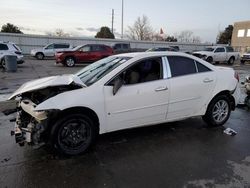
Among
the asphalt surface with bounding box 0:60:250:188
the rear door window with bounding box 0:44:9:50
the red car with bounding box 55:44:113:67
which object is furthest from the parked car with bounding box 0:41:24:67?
the asphalt surface with bounding box 0:60:250:188

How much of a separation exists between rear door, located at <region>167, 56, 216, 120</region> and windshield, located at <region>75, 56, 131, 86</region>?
1022 millimetres

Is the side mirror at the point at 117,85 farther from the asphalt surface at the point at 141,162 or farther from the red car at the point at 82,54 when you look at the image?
the red car at the point at 82,54

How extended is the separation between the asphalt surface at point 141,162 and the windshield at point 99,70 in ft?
3.89

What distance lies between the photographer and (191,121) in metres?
5.83

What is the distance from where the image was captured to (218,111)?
5410mm

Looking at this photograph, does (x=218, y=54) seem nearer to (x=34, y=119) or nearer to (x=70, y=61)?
(x=70, y=61)

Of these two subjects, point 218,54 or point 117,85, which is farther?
point 218,54

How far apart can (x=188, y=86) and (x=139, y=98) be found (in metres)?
1.15

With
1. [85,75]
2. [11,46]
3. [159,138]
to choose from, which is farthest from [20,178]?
[11,46]

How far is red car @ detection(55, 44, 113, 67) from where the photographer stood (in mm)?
19250

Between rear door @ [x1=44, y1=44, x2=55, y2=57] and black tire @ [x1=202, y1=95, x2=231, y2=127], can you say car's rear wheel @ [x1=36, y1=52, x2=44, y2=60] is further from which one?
black tire @ [x1=202, y1=95, x2=231, y2=127]

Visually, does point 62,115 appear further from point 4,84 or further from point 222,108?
point 4,84

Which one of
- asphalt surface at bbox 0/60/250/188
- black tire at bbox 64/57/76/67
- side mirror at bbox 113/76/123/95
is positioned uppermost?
side mirror at bbox 113/76/123/95

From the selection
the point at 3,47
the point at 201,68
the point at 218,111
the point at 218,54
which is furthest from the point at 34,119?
the point at 218,54
